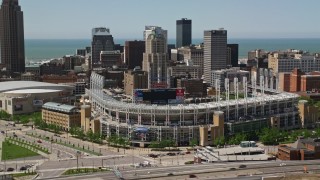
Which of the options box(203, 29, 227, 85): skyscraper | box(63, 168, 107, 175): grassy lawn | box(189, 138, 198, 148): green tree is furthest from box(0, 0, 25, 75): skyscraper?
box(63, 168, 107, 175): grassy lawn

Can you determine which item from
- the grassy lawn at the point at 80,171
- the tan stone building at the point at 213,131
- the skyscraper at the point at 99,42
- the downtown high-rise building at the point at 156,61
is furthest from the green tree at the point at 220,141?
the skyscraper at the point at 99,42

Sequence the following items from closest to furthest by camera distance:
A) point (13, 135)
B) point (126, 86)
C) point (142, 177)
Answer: point (142, 177)
point (13, 135)
point (126, 86)

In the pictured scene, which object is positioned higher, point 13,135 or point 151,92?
point 151,92

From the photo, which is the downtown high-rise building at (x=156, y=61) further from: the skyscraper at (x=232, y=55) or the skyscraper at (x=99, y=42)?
the skyscraper at (x=99, y=42)

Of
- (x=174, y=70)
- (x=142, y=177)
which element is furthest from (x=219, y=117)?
(x=174, y=70)

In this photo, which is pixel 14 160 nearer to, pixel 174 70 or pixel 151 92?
pixel 151 92

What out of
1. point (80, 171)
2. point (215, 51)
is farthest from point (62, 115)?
point (215, 51)
